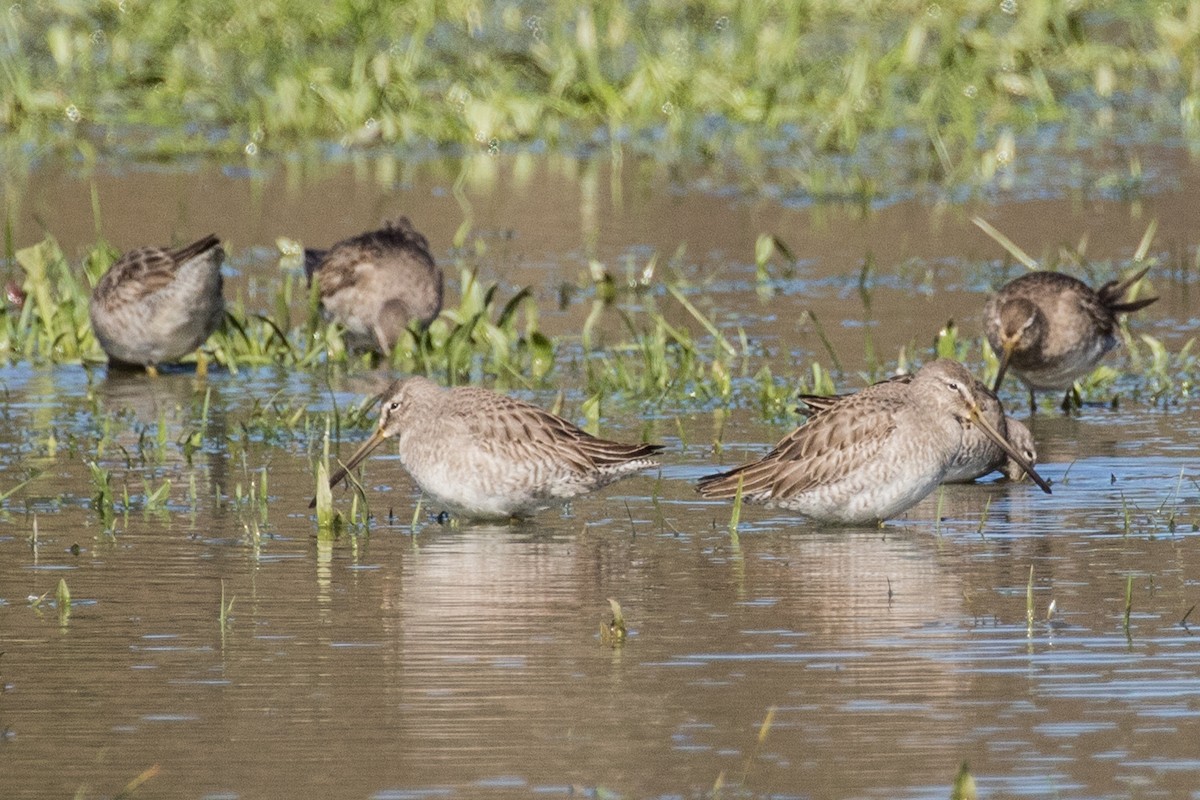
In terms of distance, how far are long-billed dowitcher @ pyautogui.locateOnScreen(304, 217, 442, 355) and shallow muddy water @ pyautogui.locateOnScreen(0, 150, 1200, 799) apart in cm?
125

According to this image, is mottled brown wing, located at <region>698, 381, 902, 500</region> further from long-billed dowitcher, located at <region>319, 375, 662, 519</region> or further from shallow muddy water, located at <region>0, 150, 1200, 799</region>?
long-billed dowitcher, located at <region>319, 375, 662, 519</region>

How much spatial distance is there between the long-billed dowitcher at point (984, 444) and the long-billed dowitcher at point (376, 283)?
4543 mm

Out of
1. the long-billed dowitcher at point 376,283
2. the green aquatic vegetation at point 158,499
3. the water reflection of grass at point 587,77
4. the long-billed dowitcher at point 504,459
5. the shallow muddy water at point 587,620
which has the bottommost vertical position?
the shallow muddy water at point 587,620

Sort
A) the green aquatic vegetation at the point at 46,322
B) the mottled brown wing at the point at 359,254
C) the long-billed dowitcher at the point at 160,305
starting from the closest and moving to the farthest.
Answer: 1. the long-billed dowitcher at the point at 160,305
2. the green aquatic vegetation at the point at 46,322
3. the mottled brown wing at the point at 359,254

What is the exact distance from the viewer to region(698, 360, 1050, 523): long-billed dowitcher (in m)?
9.40

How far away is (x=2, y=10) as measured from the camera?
22.8 metres

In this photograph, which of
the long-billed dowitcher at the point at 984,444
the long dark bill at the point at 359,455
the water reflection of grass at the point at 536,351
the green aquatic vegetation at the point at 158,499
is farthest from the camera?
the water reflection of grass at the point at 536,351

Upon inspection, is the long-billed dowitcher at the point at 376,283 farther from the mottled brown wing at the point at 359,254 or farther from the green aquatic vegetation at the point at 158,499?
the green aquatic vegetation at the point at 158,499

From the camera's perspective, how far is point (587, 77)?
70.0 feet

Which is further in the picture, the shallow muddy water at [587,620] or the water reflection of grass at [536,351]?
the water reflection of grass at [536,351]

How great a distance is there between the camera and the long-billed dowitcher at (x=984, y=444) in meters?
10.3

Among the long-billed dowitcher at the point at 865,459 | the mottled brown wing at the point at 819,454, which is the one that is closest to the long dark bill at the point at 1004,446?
the long-billed dowitcher at the point at 865,459

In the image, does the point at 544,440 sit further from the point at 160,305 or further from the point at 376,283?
the point at 376,283

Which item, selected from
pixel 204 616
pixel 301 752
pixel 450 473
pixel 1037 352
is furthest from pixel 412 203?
pixel 301 752
